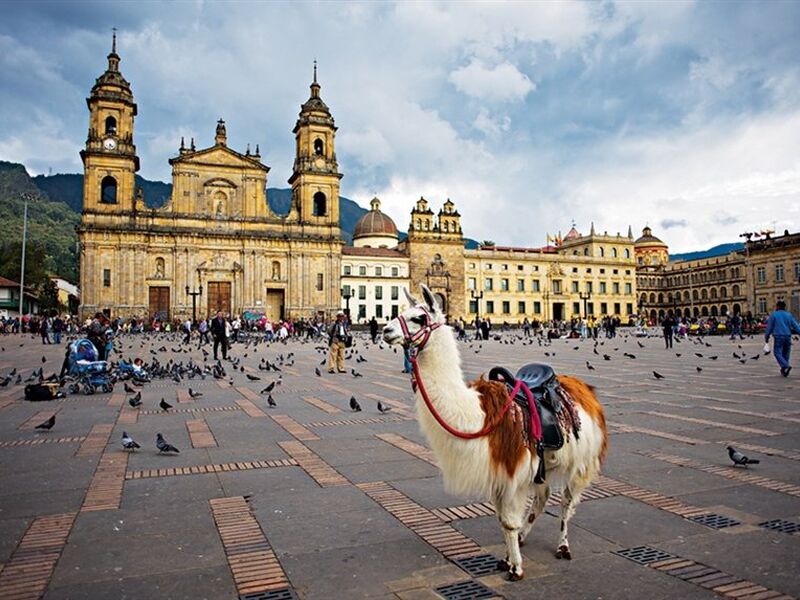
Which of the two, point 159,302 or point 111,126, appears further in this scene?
point 159,302

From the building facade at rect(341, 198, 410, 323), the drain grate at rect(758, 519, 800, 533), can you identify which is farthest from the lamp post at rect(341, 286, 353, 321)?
the drain grate at rect(758, 519, 800, 533)

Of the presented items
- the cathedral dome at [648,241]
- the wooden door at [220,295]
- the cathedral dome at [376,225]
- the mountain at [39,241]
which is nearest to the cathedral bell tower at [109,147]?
the wooden door at [220,295]

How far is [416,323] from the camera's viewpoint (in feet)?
11.9

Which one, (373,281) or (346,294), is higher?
(373,281)

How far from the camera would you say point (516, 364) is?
60.8ft

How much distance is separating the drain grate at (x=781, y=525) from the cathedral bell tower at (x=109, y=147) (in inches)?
2301

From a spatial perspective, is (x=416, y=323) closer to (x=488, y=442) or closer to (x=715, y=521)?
(x=488, y=442)

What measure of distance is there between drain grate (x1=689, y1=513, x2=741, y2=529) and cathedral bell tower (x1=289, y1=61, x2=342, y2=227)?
57.9 metres

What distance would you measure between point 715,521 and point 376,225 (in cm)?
7742

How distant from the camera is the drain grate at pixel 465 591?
311cm

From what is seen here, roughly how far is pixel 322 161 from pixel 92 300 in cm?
2593

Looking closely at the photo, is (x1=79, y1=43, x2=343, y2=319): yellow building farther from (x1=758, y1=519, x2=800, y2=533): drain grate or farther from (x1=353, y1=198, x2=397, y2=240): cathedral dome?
(x1=758, y1=519, x2=800, y2=533): drain grate

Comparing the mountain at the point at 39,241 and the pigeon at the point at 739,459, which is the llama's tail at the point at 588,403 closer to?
the pigeon at the point at 739,459

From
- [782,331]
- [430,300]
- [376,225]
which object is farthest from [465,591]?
[376,225]
